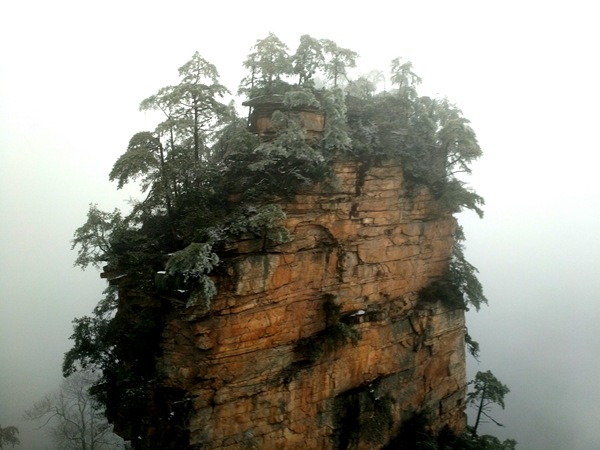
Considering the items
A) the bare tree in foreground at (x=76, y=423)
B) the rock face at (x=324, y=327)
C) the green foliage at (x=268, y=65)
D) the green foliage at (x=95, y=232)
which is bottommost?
the bare tree in foreground at (x=76, y=423)

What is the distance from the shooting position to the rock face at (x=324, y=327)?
36.1ft

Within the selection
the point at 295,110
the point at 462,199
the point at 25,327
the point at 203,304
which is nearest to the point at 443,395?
the point at 462,199

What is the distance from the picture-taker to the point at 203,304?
1055cm

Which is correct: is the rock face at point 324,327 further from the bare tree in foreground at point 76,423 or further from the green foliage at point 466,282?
the bare tree in foreground at point 76,423

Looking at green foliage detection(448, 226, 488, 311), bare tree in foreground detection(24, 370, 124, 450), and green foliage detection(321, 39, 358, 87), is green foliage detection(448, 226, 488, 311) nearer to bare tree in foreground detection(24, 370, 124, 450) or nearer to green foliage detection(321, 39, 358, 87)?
green foliage detection(321, 39, 358, 87)

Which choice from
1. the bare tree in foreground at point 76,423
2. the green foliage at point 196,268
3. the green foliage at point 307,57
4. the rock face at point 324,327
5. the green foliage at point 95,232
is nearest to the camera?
the green foliage at point 196,268

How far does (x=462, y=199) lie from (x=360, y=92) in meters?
8.34

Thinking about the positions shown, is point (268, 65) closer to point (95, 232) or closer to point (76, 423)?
point (95, 232)

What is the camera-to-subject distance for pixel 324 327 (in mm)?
13406

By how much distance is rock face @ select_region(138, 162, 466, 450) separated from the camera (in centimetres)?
1099

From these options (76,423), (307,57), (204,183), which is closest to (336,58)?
(307,57)

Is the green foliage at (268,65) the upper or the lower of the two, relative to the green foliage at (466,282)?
upper

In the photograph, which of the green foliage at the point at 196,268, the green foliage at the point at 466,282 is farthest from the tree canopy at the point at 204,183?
the green foliage at the point at 466,282

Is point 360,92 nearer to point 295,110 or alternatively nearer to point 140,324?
point 295,110
